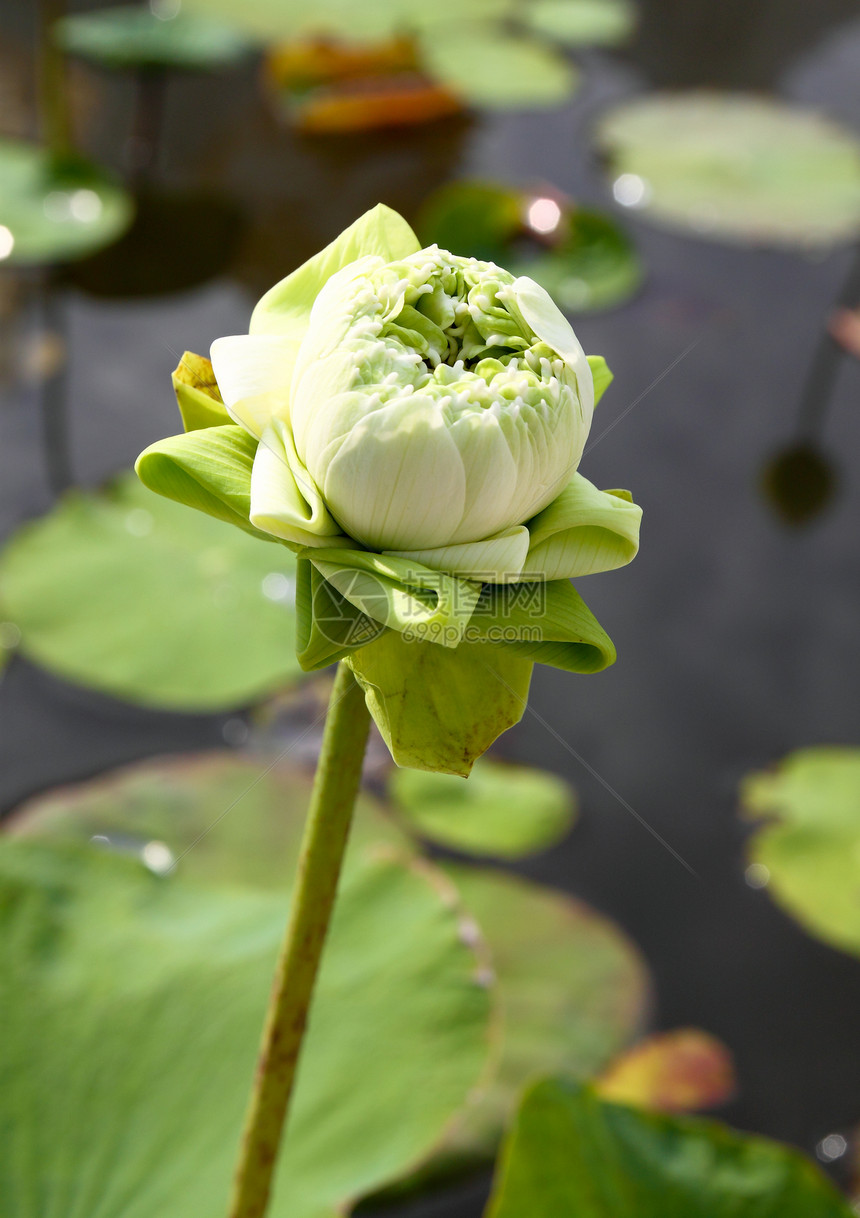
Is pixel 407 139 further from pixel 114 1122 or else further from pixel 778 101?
pixel 114 1122

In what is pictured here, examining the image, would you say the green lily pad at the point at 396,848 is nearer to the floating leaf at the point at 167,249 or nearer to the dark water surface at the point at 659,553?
the dark water surface at the point at 659,553

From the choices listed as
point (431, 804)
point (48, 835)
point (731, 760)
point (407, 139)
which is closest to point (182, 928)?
point (48, 835)

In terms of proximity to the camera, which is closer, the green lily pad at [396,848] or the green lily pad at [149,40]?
the green lily pad at [396,848]

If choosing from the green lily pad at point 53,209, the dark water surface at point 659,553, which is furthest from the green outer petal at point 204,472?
the green lily pad at point 53,209

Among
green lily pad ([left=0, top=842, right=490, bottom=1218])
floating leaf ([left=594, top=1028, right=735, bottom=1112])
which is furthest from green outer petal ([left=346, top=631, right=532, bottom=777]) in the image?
floating leaf ([left=594, top=1028, right=735, bottom=1112])

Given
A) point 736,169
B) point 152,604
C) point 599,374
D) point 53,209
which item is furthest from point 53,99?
point 599,374

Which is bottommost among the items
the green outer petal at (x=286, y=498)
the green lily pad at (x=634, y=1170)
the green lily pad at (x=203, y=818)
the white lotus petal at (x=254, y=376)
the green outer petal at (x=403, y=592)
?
the green lily pad at (x=203, y=818)

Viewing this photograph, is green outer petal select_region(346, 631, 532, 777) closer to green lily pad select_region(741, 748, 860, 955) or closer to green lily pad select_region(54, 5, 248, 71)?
green lily pad select_region(741, 748, 860, 955)

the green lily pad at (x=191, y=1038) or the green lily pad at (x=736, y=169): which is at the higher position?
the green lily pad at (x=736, y=169)
